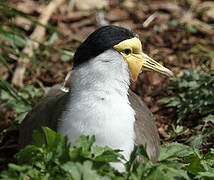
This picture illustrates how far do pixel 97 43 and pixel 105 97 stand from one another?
256 mm

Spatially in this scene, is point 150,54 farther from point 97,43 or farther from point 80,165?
point 80,165

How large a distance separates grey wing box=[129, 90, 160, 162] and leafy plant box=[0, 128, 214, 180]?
1.30 ft

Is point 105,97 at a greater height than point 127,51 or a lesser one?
lesser

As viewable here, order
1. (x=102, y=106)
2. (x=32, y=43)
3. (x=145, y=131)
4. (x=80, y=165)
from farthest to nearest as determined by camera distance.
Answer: (x=32, y=43) < (x=145, y=131) < (x=102, y=106) < (x=80, y=165)

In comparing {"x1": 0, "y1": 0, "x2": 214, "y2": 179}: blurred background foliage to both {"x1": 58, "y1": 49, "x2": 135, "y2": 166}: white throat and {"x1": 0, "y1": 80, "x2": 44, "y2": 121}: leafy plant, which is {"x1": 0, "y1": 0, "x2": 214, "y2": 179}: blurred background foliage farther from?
{"x1": 58, "y1": 49, "x2": 135, "y2": 166}: white throat

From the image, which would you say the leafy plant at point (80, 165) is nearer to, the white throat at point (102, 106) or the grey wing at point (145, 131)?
the white throat at point (102, 106)

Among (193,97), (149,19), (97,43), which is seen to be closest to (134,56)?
(97,43)

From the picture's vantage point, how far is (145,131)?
364 centimetres

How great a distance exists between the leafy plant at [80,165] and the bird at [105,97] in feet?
0.95

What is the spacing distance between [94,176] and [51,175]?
184 mm

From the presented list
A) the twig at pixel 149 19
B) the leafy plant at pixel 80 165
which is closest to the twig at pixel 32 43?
the twig at pixel 149 19

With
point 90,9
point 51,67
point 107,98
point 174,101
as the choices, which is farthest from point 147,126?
point 90,9

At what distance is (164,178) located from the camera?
110 inches

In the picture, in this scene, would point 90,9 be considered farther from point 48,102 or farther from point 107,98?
point 107,98
